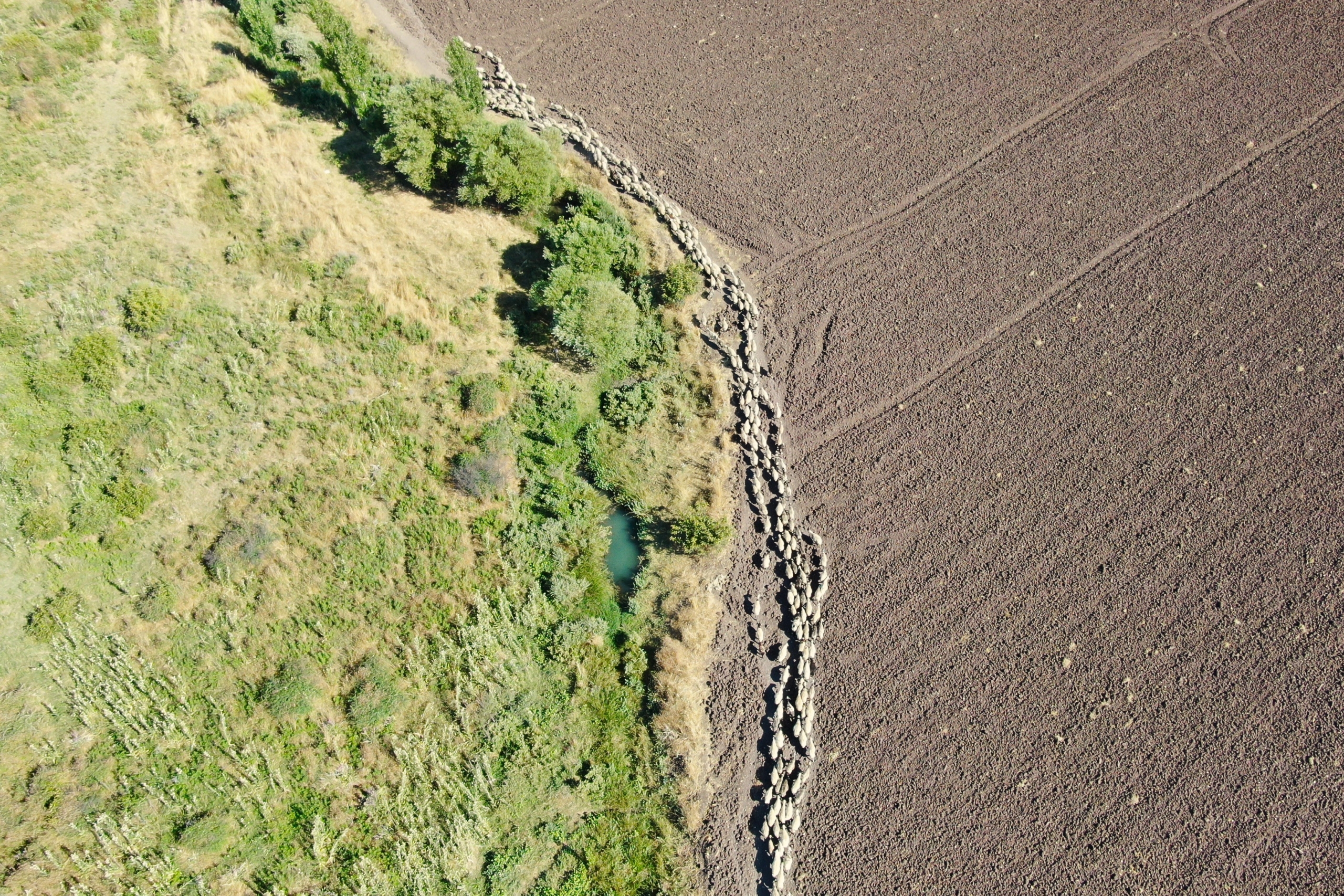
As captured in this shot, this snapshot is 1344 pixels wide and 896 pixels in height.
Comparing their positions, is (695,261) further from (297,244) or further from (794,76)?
(297,244)

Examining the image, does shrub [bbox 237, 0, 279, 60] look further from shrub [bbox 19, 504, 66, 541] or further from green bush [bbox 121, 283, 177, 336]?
shrub [bbox 19, 504, 66, 541]

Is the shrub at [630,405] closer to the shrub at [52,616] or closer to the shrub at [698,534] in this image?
the shrub at [698,534]

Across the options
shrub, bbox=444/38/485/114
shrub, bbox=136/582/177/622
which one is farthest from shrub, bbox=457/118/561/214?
shrub, bbox=136/582/177/622

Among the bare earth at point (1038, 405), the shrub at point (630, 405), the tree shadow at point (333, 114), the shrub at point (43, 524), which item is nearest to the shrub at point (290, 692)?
the shrub at point (43, 524)

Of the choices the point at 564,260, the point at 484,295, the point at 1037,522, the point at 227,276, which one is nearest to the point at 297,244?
the point at 227,276

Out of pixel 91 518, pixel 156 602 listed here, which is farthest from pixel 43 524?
pixel 156 602

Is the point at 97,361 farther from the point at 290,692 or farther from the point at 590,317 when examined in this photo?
the point at 590,317
